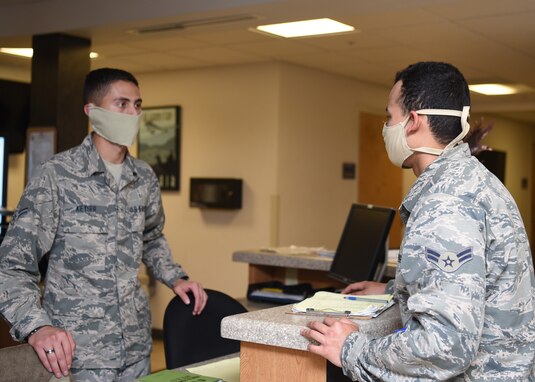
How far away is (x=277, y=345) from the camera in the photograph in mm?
1618

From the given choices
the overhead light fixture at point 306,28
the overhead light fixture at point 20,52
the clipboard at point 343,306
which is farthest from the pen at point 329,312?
the overhead light fixture at point 20,52

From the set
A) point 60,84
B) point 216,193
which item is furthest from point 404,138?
point 216,193

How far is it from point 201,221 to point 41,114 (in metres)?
2.08

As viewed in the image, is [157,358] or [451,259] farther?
[157,358]

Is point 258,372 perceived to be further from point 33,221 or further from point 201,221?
point 201,221

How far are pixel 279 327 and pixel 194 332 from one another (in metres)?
0.92

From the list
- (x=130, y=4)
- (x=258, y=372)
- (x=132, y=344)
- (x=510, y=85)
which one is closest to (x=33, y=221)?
(x=132, y=344)

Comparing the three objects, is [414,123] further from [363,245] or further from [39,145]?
[39,145]

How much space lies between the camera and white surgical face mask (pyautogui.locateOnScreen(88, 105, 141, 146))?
253cm

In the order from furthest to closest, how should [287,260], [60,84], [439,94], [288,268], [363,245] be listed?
[60,84]
[288,268]
[287,260]
[363,245]
[439,94]

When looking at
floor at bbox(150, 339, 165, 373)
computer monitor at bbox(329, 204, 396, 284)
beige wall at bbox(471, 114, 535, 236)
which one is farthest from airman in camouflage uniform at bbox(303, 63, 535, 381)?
beige wall at bbox(471, 114, 535, 236)

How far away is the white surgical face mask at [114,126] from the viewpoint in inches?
→ 99.4

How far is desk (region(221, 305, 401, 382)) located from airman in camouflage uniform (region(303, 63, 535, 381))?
0.18ft

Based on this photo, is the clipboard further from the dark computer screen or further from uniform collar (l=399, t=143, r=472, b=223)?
the dark computer screen
